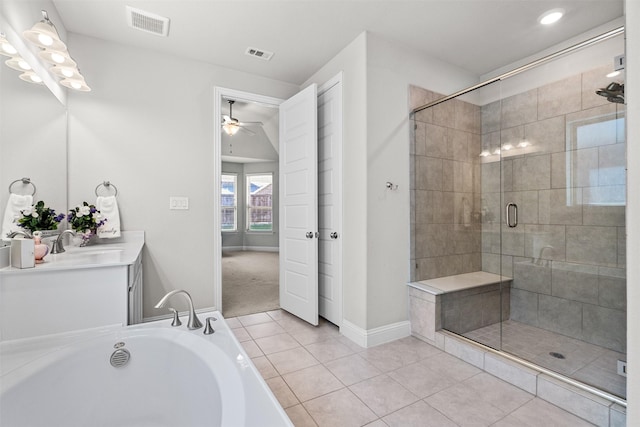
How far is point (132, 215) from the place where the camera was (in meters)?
2.78

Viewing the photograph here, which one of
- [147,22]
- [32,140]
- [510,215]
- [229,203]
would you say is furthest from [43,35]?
[229,203]

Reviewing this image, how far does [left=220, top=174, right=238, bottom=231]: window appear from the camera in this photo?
8250 millimetres

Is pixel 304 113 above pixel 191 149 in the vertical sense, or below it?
above

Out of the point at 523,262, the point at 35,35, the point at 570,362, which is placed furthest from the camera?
the point at 523,262

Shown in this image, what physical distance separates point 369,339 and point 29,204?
8.24 ft

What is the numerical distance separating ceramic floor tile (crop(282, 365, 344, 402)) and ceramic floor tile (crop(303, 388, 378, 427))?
53mm

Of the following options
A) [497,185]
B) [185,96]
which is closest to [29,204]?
[185,96]

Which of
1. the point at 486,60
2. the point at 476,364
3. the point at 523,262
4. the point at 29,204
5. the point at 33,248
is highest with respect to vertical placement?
the point at 486,60

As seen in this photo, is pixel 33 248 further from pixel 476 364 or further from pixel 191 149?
pixel 476 364

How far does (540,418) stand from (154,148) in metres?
3.48

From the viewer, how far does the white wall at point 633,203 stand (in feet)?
3.08

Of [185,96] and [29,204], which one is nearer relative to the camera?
[29,204]

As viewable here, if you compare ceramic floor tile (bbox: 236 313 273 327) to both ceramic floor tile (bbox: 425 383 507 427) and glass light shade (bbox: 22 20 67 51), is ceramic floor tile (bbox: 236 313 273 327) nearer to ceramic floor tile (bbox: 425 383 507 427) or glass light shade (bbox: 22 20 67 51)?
ceramic floor tile (bbox: 425 383 507 427)

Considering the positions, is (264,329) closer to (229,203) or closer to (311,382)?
(311,382)
